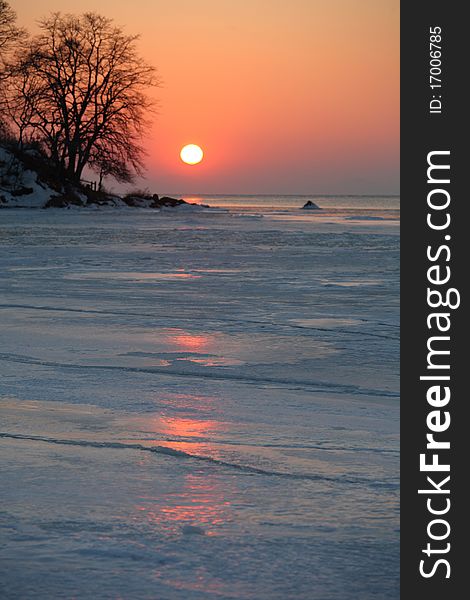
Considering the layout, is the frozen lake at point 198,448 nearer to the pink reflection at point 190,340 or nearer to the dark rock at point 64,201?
the pink reflection at point 190,340

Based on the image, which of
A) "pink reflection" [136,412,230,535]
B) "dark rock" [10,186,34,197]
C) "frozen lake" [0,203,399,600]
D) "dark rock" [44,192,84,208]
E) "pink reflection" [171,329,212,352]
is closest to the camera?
"frozen lake" [0,203,399,600]

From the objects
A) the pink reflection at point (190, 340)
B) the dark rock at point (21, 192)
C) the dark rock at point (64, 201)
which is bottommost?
the pink reflection at point (190, 340)

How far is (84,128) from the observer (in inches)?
2224

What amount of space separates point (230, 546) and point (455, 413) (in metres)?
0.94

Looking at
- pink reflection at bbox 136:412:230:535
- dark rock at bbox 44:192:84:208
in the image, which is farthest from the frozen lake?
dark rock at bbox 44:192:84:208

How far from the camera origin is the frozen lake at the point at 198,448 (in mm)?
2592

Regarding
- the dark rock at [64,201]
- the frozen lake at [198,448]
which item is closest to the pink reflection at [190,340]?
the frozen lake at [198,448]

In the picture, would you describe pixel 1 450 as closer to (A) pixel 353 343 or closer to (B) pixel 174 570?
(B) pixel 174 570

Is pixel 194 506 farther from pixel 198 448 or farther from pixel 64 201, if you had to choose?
pixel 64 201

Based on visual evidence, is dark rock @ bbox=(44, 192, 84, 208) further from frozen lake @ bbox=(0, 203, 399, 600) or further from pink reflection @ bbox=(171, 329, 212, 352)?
pink reflection @ bbox=(171, 329, 212, 352)

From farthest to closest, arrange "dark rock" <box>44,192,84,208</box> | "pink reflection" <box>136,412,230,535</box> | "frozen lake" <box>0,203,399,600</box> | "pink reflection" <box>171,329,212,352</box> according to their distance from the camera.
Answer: "dark rock" <box>44,192,84,208</box>
"pink reflection" <box>171,329,212,352</box>
"pink reflection" <box>136,412,230,535</box>
"frozen lake" <box>0,203,399,600</box>

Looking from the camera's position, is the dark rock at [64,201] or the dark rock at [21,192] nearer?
the dark rock at [64,201]

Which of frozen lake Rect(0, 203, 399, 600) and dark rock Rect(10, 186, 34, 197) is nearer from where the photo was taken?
frozen lake Rect(0, 203, 399, 600)

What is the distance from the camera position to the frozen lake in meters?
2.59
